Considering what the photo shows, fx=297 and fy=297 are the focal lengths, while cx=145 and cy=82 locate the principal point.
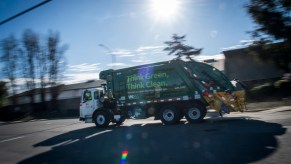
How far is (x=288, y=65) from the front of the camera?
1109 inches

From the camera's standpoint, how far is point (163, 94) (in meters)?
15.9

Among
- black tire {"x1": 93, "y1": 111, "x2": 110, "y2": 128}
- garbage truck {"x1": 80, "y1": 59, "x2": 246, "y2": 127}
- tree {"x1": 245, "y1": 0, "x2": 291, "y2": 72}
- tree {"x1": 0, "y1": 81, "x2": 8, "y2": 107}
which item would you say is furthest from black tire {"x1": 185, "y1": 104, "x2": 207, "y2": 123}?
tree {"x1": 0, "y1": 81, "x2": 8, "y2": 107}

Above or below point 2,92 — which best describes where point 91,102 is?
below

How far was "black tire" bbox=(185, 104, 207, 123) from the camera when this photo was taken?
579 inches

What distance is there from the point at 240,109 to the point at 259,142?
626 centimetres

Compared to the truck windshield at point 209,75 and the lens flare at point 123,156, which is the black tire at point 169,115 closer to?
the truck windshield at point 209,75

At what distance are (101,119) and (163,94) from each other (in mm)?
3935

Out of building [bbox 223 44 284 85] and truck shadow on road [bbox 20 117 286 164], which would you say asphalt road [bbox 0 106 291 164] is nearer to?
truck shadow on road [bbox 20 117 286 164]

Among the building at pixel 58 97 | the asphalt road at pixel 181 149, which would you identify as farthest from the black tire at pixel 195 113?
the building at pixel 58 97

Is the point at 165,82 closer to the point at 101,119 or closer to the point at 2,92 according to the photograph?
the point at 101,119

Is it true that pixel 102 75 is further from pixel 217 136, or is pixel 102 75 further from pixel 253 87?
pixel 253 87

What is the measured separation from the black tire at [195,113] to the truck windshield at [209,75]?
4.56 ft

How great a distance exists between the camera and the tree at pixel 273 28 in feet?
78.0

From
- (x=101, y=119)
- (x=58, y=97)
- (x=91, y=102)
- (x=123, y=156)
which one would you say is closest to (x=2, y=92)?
(x=58, y=97)
